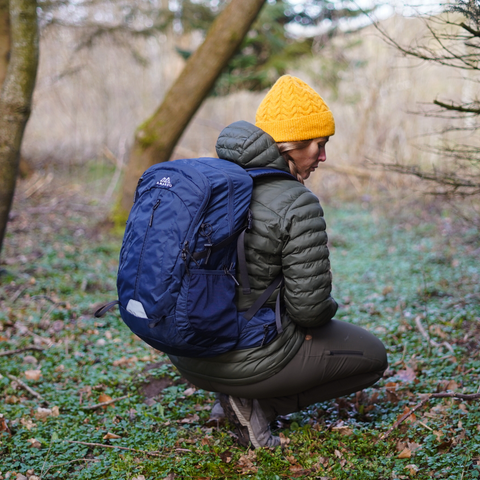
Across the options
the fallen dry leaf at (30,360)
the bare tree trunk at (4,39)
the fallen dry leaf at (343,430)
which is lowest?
the fallen dry leaf at (30,360)

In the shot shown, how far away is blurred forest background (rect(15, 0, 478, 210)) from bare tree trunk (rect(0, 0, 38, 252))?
4.96m

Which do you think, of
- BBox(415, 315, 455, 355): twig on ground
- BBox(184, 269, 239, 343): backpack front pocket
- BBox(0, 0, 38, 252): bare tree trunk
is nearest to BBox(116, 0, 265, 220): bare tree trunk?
BBox(0, 0, 38, 252): bare tree trunk

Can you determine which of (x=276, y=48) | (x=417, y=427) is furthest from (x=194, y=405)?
(x=276, y=48)

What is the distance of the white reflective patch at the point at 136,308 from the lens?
215 cm

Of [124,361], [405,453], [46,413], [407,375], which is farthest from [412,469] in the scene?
[124,361]

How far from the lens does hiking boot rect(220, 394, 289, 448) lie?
2572mm

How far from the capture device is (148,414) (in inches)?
118

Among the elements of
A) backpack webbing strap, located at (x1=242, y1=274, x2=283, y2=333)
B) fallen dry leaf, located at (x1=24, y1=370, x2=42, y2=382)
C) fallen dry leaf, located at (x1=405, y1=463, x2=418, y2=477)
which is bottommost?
fallen dry leaf, located at (x1=24, y1=370, x2=42, y2=382)

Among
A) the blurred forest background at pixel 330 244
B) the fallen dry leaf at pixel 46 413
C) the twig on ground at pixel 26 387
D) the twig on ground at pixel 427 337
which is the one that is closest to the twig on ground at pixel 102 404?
the blurred forest background at pixel 330 244

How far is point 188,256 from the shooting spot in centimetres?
205

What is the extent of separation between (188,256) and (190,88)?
507 centimetres

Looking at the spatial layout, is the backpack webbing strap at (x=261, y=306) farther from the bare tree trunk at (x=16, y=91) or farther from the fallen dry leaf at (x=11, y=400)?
the bare tree trunk at (x=16, y=91)

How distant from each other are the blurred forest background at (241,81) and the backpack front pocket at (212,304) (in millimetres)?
8740

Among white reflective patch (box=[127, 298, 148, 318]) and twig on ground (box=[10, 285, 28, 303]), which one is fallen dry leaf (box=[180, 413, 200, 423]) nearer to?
white reflective patch (box=[127, 298, 148, 318])
